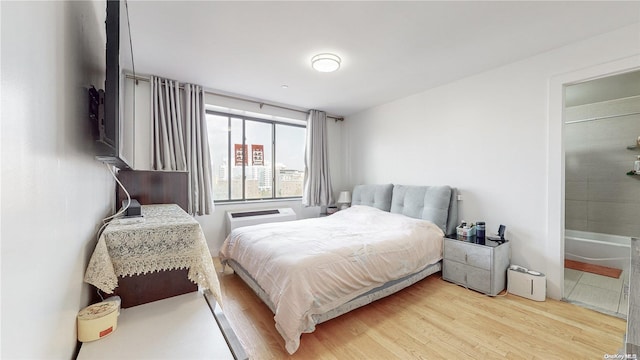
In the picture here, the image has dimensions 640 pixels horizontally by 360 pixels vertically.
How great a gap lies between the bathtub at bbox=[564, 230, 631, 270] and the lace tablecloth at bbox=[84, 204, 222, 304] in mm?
4958

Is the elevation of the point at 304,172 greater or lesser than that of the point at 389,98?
lesser

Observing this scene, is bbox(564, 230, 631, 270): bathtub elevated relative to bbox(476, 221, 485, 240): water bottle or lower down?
lower down

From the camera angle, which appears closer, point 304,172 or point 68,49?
point 68,49

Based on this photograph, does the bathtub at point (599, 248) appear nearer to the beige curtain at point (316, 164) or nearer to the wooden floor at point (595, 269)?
the wooden floor at point (595, 269)

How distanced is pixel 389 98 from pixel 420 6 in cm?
217

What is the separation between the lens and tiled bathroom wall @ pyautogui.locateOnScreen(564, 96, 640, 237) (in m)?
3.32

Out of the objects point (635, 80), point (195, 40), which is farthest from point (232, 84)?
point (635, 80)

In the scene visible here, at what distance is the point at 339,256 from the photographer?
206 cm

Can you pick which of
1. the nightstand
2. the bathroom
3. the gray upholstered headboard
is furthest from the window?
the bathroom

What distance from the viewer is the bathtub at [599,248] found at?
320 cm

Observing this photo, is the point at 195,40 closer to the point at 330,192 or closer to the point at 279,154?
the point at 279,154

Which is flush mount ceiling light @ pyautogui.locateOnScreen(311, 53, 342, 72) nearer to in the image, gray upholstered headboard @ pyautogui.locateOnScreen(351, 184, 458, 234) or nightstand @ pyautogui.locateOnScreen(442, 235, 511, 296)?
gray upholstered headboard @ pyautogui.locateOnScreen(351, 184, 458, 234)

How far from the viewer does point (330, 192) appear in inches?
189

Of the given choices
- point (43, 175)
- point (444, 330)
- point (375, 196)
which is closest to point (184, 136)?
point (375, 196)
